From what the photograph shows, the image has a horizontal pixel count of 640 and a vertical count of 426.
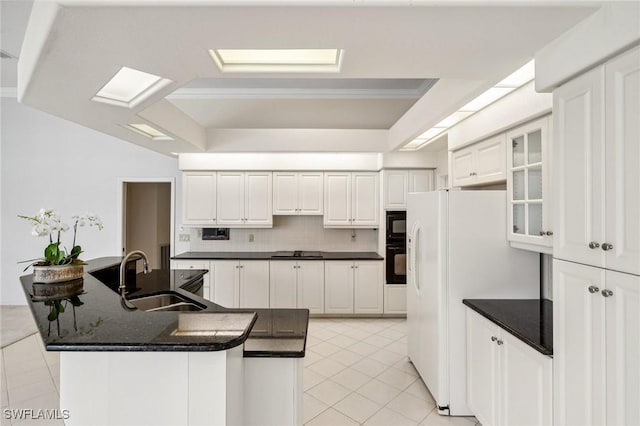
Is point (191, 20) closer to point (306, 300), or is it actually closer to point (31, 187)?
point (306, 300)

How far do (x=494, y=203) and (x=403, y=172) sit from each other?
7.38 feet

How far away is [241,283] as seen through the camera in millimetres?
4504

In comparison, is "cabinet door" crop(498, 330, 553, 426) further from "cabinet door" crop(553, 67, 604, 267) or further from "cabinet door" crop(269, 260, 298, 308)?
"cabinet door" crop(269, 260, 298, 308)

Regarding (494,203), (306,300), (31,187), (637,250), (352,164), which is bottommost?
(306,300)

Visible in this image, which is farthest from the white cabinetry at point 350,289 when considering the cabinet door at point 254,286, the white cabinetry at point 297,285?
the cabinet door at point 254,286

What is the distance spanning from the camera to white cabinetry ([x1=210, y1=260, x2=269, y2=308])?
450 cm

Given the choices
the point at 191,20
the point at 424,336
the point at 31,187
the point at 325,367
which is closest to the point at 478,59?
the point at 191,20

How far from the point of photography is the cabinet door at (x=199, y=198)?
4688 millimetres

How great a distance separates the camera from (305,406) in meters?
2.49

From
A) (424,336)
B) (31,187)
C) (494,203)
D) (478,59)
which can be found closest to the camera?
(478,59)

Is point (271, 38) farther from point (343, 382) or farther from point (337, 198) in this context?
point (337, 198)

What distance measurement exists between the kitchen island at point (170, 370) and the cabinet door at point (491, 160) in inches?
78.2

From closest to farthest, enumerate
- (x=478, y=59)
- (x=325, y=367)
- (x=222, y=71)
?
(x=478, y=59)
(x=222, y=71)
(x=325, y=367)

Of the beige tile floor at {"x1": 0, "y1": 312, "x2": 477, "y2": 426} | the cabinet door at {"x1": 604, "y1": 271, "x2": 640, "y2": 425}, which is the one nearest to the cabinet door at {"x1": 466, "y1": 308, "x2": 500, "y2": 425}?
the beige tile floor at {"x1": 0, "y1": 312, "x2": 477, "y2": 426}
